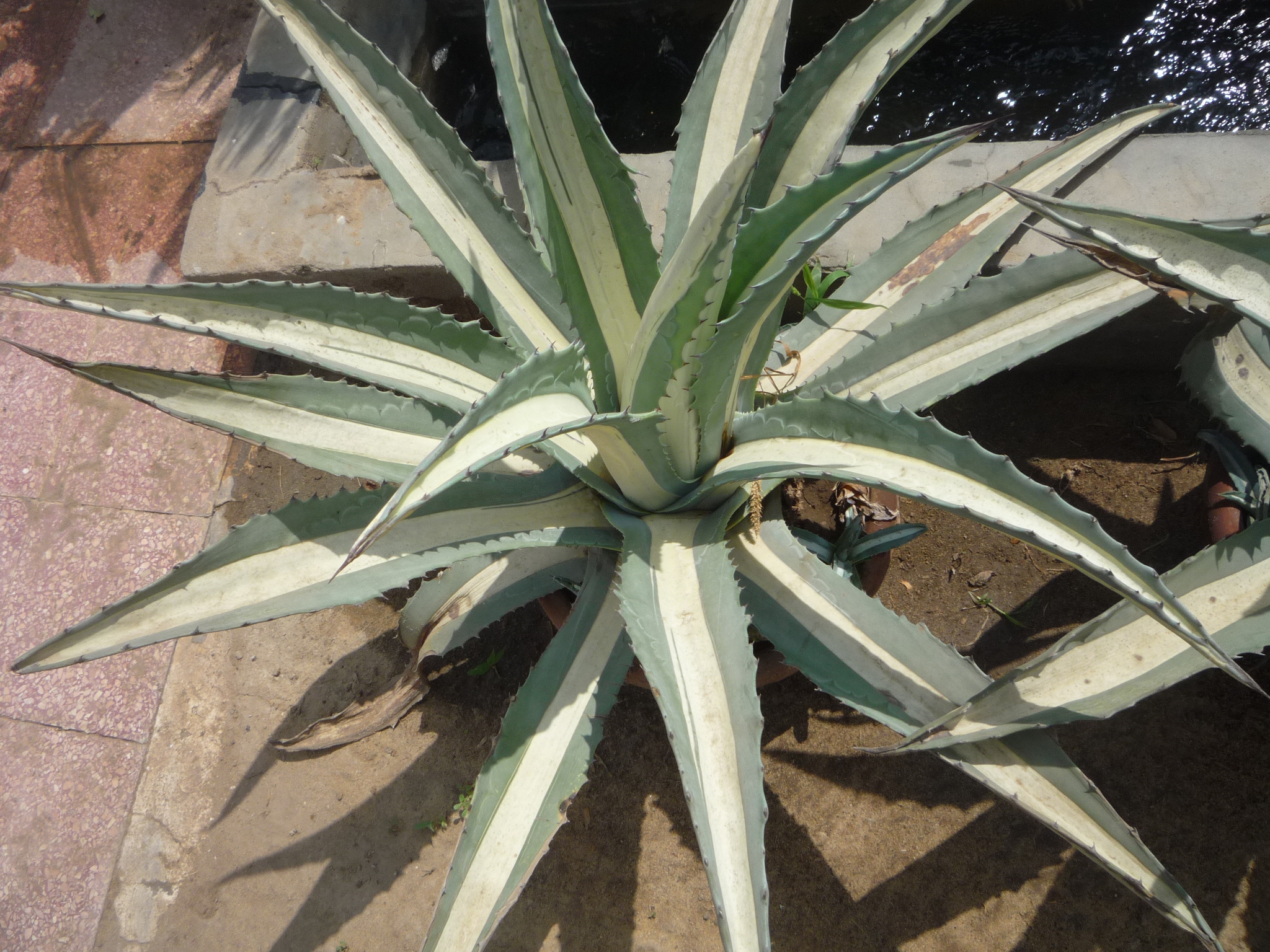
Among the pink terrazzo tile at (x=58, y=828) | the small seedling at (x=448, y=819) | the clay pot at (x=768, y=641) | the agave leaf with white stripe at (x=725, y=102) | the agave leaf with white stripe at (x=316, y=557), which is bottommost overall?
the pink terrazzo tile at (x=58, y=828)

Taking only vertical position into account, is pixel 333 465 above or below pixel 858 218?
below

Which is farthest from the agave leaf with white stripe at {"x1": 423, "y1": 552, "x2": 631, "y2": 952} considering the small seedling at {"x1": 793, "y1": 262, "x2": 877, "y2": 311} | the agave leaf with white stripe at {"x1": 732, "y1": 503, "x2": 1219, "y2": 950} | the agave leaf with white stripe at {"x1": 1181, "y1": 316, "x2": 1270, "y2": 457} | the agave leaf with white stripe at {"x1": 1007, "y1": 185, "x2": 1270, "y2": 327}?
the agave leaf with white stripe at {"x1": 1181, "y1": 316, "x2": 1270, "y2": 457}

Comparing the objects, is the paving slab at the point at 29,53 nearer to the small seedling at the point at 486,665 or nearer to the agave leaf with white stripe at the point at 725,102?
the small seedling at the point at 486,665

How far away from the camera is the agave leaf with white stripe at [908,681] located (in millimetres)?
977

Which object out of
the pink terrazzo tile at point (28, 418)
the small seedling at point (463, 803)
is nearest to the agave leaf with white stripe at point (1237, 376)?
the small seedling at point (463, 803)

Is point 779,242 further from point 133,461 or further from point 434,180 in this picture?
point 133,461

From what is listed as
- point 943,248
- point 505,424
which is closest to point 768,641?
point 943,248

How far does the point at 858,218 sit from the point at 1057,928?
1.60 meters

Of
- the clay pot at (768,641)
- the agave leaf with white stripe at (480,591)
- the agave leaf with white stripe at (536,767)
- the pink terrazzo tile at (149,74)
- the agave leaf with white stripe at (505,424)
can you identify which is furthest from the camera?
the pink terrazzo tile at (149,74)

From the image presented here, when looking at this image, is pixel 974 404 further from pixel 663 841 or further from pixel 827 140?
pixel 663 841

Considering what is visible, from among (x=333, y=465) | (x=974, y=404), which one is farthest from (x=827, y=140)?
(x=974, y=404)

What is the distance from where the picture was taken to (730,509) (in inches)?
46.5

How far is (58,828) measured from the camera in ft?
6.52

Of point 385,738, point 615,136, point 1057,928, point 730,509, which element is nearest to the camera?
point 730,509
